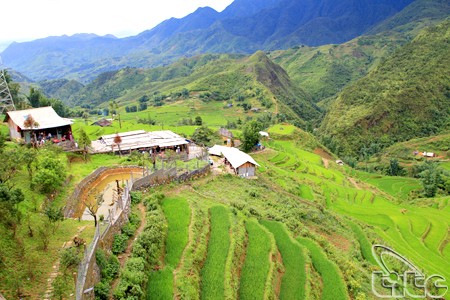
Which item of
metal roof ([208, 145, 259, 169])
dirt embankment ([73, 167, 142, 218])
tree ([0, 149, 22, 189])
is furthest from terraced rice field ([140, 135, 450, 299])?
tree ([0, 149, 22, 189])

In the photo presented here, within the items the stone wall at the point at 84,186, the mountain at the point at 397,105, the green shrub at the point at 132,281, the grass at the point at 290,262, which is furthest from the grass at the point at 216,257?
the mountain at the point at 397,105

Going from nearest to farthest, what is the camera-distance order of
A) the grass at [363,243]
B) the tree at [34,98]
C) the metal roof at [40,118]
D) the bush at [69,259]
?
the bush at [69,259], the grass at [363,243], the metal roof at [40,118], the tree at [34,98]

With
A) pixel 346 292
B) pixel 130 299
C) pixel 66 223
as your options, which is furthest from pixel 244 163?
pixel 130 299

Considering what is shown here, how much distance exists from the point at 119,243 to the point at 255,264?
309 inches

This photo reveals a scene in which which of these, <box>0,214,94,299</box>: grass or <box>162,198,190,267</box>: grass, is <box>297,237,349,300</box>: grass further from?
<box>0,214,94,299</box>: grass

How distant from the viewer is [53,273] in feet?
47.4

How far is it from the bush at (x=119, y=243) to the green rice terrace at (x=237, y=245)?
0.17 ft

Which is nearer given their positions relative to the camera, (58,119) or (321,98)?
(58,119)

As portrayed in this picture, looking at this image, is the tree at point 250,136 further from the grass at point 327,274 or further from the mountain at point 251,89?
the mountain at point 251,89

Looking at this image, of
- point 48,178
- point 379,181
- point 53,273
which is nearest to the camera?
point 53,273

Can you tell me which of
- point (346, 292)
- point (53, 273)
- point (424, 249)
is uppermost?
point (53, 273)

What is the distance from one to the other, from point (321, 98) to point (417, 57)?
56291 millimetres

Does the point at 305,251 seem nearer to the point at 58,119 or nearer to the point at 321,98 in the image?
the point at 58,119

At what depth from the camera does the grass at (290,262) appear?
20375 mm
